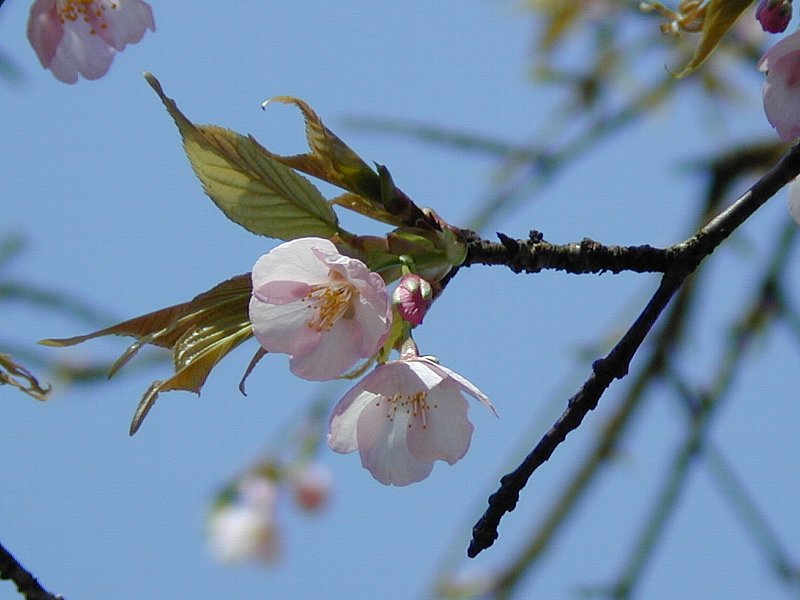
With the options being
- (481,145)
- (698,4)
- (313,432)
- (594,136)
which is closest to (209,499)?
(313,432)

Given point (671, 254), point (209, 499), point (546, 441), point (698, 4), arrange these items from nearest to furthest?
1. point (546, 441)
2. point (671, 254)
3. point (698, 4)
4. point (209, 499)

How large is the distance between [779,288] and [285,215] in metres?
1.46

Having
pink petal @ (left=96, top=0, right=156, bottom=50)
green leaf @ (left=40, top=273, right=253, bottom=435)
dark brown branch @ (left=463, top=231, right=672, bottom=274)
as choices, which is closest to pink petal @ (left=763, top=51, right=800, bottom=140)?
dark brown branch @ (left=463, top=231, right=672, bottom=274)

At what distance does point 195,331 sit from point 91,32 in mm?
528

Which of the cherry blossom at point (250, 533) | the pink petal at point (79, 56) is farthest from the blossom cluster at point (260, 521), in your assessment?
the pink petal at point (79, 56)

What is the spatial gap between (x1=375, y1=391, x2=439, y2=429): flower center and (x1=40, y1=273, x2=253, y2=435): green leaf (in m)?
0.17

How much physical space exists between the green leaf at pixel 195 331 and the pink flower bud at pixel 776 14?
19.4 inches

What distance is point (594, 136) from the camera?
226 cm

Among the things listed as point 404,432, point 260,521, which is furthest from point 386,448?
point 260,521

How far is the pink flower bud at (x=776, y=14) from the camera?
2.86 ft

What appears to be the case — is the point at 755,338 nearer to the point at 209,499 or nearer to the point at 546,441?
the point at 209,499

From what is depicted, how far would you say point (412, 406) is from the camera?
984mm

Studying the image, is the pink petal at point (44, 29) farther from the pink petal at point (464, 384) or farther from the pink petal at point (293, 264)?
the pink petal at point (464, 384)

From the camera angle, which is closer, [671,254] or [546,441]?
[546,441]
